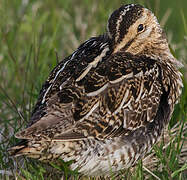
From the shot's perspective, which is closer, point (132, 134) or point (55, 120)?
point (55, 120)

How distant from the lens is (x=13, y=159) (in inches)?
207

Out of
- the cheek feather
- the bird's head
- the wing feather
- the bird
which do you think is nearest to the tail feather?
the bird

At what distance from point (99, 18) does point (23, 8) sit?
1.06m

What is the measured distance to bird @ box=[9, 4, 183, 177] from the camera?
466 centimetres

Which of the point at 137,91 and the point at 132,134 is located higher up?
the point at 137,91

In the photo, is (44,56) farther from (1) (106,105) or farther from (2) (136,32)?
(1) (106,105)

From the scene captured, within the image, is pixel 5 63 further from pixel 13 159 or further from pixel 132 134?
pixel 132 134

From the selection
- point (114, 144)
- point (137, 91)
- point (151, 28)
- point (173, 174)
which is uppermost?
point (151, 28)

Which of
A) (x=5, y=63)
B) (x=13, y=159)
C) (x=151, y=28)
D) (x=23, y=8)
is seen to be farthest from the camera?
(x=23, y=8)

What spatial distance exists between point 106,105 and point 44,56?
2323 mm

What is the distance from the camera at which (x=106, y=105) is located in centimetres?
483

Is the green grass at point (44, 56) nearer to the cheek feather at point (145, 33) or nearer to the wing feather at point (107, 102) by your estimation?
the wing feather at point (107, 102)

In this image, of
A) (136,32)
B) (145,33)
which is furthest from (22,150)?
(145,33)

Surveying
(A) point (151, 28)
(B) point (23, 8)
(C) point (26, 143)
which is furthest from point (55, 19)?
(C) point (26, 143)
